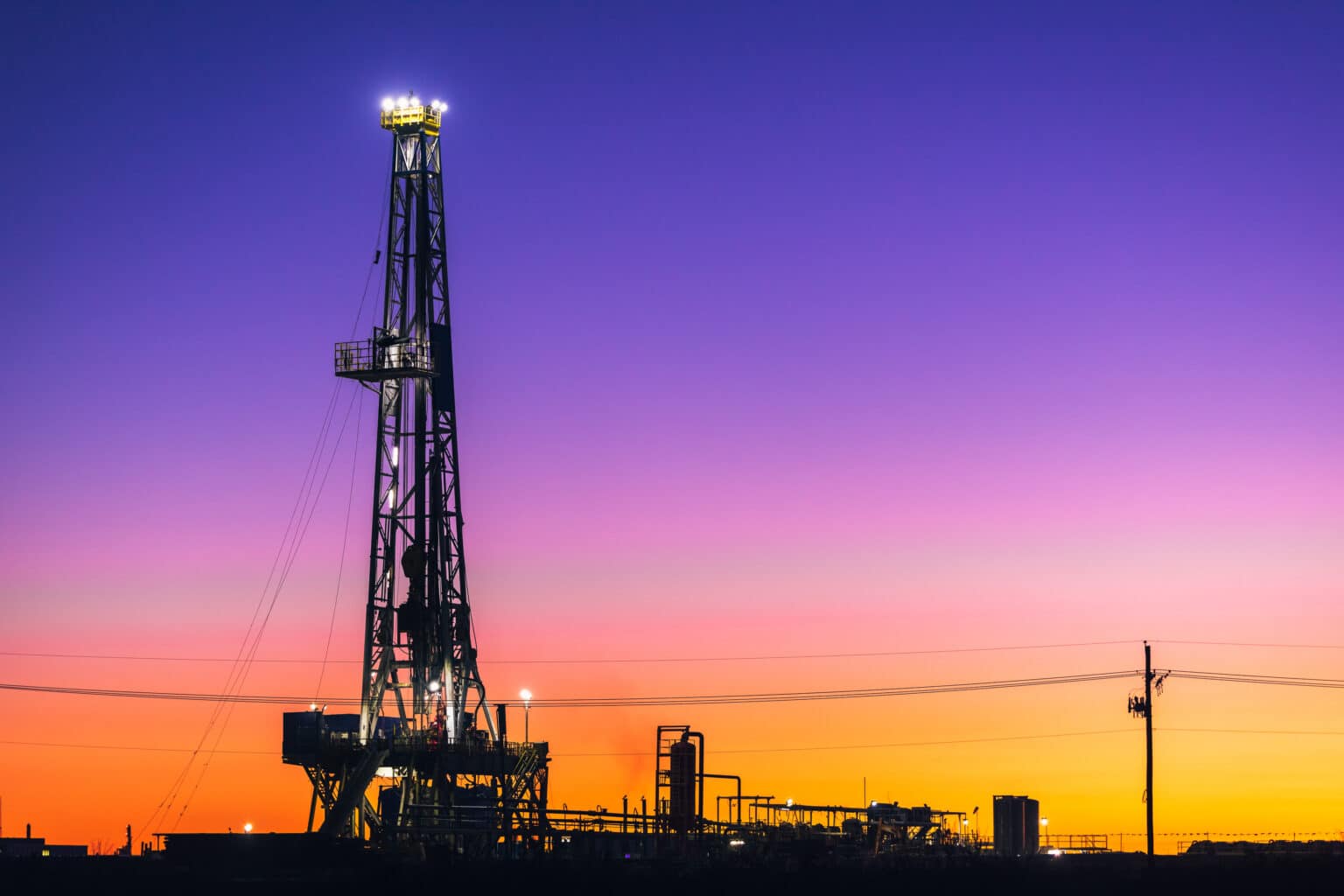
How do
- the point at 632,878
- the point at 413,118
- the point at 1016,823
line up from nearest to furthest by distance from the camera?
the point at 632,878, the point at 413,118, the point at 1016,823

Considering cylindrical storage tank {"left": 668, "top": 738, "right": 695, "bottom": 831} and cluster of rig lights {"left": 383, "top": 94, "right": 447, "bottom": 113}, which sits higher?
cluster of rig lights {"left": 383, "top": 94, "right": 447, "bottom": 113}

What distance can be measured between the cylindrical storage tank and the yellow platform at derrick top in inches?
1363

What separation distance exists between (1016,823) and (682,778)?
103 feet

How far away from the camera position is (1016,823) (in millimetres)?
115500

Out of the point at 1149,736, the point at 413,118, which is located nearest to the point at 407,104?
the point at 413,118

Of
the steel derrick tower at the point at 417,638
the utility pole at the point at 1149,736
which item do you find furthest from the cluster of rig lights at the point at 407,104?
the utility pole at the point at 1149,736

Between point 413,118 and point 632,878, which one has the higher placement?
point 413,118

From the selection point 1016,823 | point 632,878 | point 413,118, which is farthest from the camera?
point 1016,823

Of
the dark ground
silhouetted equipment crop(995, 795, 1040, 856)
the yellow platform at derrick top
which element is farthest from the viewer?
silhouetted equipment crop(995, 795, 1040, 856)

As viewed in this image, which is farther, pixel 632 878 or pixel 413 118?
pixel 413 118

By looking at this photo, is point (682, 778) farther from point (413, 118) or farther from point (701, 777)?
point (413, 118)

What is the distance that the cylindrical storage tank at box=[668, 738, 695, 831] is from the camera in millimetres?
93625

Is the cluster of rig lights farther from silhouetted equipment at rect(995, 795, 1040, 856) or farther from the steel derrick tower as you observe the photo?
silhouetted equipment at rect(995, 795, 1040, 856)

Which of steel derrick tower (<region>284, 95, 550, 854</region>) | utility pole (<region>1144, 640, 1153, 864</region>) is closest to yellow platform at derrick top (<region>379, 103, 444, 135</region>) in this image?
steel derrick tower (<region>284, 95, 550, 854</region>)
